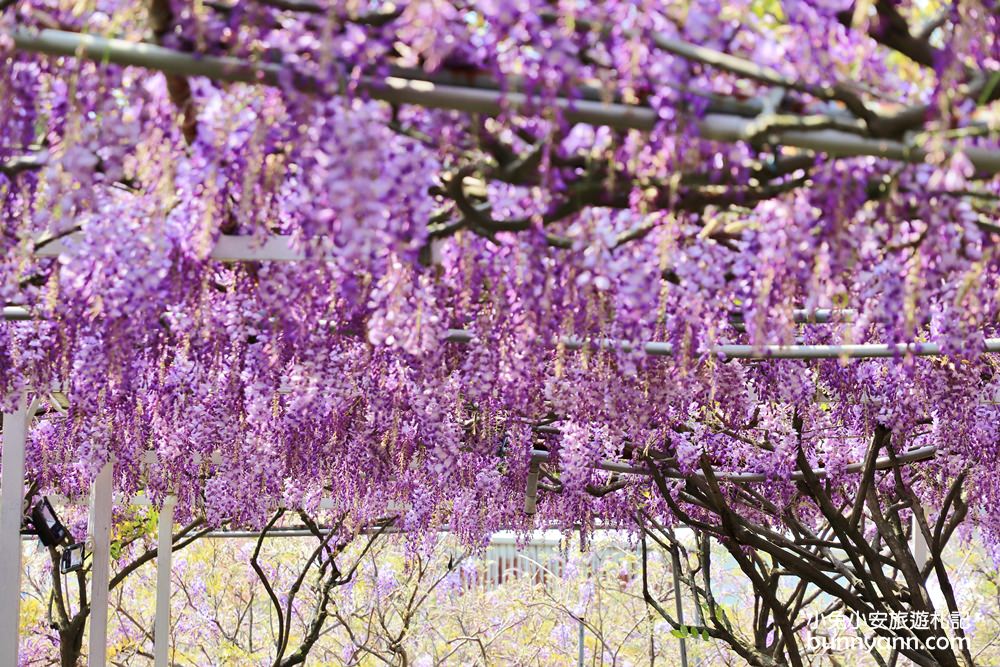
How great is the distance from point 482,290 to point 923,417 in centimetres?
283

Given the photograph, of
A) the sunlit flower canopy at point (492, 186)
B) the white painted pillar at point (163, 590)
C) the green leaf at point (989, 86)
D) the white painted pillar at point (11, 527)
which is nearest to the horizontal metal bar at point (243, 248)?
the sunlit flower canopy at point (492, 186)

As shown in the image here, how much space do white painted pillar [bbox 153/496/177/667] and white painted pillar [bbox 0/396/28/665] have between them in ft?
9.09

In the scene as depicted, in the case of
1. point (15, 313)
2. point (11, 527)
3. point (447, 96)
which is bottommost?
point (11, 527)

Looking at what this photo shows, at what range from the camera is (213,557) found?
41.3 feet

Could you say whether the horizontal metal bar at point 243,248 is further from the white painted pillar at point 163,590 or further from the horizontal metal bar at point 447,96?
the white painted pillar at point 163,590

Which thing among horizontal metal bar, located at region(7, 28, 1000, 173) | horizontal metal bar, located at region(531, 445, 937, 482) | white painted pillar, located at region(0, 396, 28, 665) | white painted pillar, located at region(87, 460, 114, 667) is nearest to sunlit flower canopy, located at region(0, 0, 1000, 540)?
horizontal metal bar, located at region(7, 28, 1000, 173)

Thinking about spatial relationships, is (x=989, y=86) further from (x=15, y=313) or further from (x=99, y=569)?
(x=99, y=569)

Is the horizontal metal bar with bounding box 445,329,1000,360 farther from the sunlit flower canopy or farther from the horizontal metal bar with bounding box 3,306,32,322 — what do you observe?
the horizontal metal bar with bounding box 3,306,32,322

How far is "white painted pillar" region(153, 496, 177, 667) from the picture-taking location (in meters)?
7.69

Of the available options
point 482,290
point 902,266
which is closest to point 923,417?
point 482,290

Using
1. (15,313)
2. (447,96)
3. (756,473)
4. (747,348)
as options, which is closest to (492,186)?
(447,96)

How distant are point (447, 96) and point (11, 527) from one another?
3552 millimetres

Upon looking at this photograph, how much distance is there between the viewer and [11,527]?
4988 millimetres

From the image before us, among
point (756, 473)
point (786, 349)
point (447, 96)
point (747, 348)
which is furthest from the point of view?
point (756, 473)
